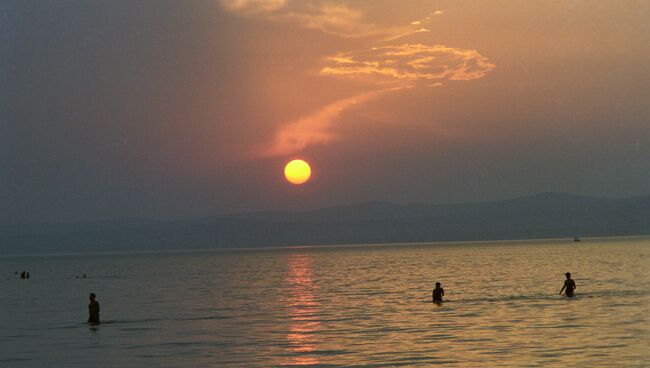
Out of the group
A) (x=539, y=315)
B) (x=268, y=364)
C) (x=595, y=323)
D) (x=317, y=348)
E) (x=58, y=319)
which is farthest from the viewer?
(x=58, y=319)

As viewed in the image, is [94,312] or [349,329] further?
[94,312]

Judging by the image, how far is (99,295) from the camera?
89812 millimetres

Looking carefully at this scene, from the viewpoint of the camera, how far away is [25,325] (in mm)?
56562

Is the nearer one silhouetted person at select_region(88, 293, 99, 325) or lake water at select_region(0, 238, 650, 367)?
lake water at select_region(0, 238, 650, 367)

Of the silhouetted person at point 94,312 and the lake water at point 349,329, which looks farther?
the silhouetted person at point 94,312

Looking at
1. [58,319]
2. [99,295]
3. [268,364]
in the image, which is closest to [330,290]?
[99,295]

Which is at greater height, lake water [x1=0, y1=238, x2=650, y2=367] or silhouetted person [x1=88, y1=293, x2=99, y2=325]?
silhouetted person [x1=88, y1=293, x2=99, y2=325]

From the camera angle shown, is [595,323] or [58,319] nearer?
[595,323]

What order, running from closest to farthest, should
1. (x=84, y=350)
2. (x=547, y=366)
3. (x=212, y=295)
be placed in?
(x=547, y=366), (x=84, y=350), (x=212, y=295)

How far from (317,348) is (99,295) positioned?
56362 mm

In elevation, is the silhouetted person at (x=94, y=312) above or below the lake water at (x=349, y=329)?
above

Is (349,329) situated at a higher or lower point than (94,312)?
lower

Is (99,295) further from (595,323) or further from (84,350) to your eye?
(595,323)

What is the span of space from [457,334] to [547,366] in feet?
36.2
